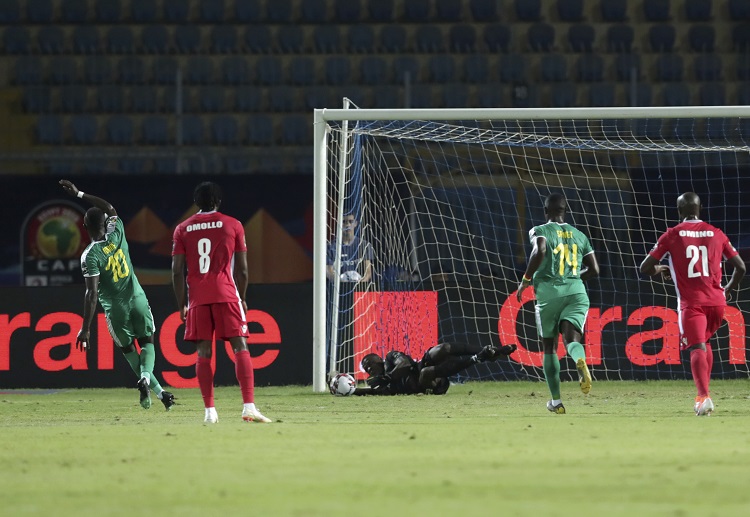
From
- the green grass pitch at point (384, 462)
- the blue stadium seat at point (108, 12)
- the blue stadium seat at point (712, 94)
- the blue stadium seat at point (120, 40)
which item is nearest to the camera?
the green grass pitch at point (384, 462)

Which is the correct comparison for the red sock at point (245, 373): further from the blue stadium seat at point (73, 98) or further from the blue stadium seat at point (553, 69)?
the blue stadium seat at point (553, 69)

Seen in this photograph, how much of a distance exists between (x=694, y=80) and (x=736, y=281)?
1610 cm

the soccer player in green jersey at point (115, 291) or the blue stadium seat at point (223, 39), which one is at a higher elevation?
the blue stadium seat at point (223, 39)

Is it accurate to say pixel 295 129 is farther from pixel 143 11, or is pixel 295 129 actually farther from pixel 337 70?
pixel 143 11

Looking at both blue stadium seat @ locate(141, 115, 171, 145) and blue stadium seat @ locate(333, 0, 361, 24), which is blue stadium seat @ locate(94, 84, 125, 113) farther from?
blue stadium seat @ locate(333, 0, 361, 24)

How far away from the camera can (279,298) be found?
13.5 metres

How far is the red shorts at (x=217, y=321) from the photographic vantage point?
8.34 metres

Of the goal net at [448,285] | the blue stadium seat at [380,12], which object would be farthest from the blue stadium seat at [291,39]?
the goal net at [448,285]

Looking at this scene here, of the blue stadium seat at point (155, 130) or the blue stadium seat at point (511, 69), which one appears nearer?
the blue stadium seat at point (155, 130)

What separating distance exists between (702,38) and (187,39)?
10.1 m

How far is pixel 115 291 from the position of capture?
1046 cm

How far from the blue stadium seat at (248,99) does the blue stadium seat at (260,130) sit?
0.37 meters

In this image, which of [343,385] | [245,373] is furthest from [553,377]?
[343,385]

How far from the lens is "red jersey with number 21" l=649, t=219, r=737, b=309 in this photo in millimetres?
8914
